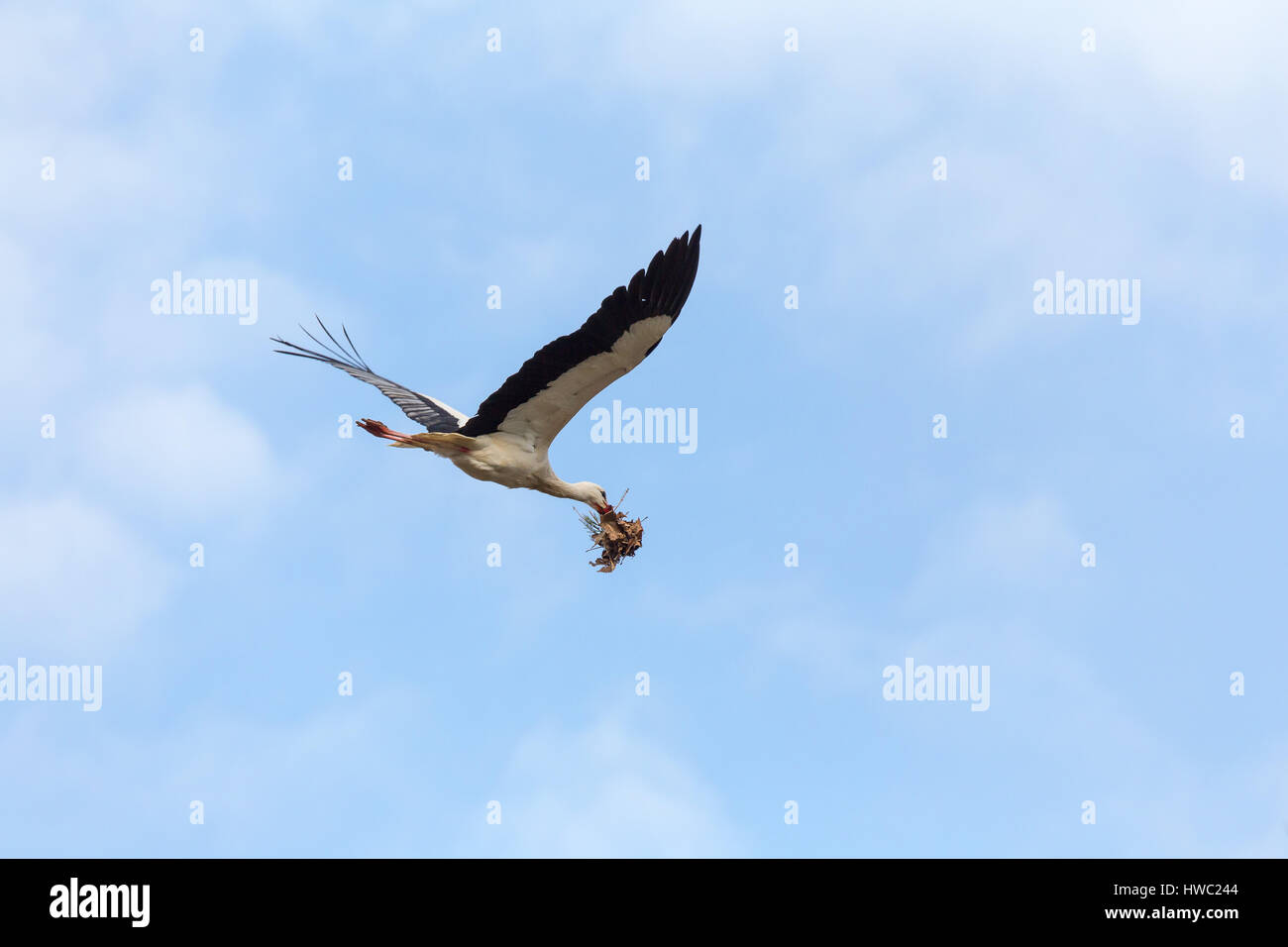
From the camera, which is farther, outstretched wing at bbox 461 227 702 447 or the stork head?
the stork head

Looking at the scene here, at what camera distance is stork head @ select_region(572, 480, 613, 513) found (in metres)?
15.3

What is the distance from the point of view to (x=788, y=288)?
18312 mm

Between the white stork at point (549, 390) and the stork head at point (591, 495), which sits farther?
the stork head at point (591, 495)

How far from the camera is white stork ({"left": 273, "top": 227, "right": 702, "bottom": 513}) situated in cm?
1337

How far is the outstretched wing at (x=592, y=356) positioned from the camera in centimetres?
1334

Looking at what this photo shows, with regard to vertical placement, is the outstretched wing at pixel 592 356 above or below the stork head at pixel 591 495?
above

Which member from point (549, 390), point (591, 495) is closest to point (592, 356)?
point (549, 390)

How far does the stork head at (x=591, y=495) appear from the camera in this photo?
1534cm

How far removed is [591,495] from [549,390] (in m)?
1.53

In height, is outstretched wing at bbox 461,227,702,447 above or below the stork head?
above

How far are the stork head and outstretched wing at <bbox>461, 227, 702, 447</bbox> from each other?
0.69 meters

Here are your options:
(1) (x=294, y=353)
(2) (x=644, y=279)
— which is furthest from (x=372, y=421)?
(2) (x=644, y=279)
